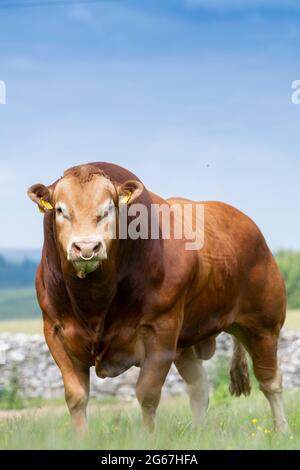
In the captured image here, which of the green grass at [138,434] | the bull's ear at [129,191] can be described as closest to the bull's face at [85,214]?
the bull's ear at [129,191]

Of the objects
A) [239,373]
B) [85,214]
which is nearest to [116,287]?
[85,214]

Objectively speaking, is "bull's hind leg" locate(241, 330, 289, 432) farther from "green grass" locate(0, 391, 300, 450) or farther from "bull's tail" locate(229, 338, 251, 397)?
"bull's tail" locate(229, 338, 251, 397)

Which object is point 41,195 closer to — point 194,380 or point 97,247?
point 97,247

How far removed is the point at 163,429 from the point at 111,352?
700mm

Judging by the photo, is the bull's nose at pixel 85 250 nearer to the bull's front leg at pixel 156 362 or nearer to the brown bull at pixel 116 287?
the brown bull at pixel 116 287

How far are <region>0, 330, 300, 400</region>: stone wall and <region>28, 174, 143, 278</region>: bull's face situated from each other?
9285 mm

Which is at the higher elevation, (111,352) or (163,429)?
(111,352)

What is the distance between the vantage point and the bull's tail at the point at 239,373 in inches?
335

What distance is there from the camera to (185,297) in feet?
21.9

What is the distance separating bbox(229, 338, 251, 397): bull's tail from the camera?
335 inches

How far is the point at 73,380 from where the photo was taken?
6.57 metres

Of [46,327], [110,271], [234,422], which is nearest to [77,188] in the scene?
[110,271]

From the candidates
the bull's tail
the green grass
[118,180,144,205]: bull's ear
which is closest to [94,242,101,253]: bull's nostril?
[118,180,144,205]: bull's ear

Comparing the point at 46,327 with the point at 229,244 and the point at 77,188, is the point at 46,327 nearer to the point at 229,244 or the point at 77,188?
the point at 77,188
